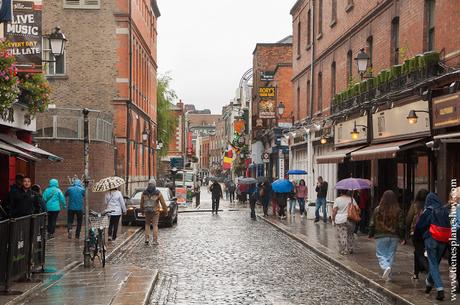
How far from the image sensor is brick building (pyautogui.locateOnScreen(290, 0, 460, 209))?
54.9 feet

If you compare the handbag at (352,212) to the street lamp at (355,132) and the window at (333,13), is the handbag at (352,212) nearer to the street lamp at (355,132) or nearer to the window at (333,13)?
the street lamp at (355,132)

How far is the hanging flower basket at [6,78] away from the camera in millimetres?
14531

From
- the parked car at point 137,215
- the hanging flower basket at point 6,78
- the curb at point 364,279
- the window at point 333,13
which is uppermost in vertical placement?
the window at point 333,13

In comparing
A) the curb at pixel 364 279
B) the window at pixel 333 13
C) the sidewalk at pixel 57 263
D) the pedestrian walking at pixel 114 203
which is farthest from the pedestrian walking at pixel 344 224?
the window at pixel 333 13

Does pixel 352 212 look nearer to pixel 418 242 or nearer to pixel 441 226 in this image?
pixel 418 242

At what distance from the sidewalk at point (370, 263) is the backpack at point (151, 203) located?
4.25 metres

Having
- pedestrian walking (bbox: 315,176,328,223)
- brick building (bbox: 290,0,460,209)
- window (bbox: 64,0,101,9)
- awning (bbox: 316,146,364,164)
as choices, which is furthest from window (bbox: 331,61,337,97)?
window (bbox: 64,0,101,9)

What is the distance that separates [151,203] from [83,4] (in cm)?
2015

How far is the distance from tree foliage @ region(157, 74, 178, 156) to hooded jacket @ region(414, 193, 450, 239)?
55.1m

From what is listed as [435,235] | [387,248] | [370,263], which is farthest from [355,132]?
[435,235]

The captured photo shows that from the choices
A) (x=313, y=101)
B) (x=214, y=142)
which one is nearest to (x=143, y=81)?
(x=313, y=101)

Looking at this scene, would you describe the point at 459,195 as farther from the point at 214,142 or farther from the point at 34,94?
the point at 214,142

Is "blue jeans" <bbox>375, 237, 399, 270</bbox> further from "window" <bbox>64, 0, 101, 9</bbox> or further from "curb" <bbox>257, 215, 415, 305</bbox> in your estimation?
"window" <bbox>64, 0, 101, 9</bbox>

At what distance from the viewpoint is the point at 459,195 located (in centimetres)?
1053
